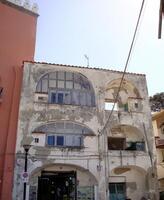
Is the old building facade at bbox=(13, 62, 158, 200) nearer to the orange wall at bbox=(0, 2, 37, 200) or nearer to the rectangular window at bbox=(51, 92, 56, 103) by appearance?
the rectangular window at bbox=(51, 92, 56, 103)

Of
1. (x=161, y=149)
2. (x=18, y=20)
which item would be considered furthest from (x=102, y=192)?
(x=18, y=20)

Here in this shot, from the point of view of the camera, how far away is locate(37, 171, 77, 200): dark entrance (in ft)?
66.2

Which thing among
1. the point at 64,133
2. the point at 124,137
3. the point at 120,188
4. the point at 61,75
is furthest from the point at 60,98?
the point at 120,188

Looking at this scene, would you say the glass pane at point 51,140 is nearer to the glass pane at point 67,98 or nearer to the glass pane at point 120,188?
the glass pane at point 67,98

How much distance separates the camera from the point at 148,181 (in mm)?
20750

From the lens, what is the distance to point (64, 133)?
67.4ft

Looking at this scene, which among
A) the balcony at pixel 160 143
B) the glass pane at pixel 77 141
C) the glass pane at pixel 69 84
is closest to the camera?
the glass pane at pixel 77 141

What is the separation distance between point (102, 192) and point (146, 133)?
6379mm

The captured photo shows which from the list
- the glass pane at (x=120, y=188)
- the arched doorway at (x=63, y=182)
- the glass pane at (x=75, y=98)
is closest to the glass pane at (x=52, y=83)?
the glass pane at (x=75, y=98)

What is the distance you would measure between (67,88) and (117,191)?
30.7ft

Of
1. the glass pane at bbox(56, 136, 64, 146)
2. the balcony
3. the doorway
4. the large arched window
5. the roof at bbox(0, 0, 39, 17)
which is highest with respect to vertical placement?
the roof at bbox(0, 0, 39, 17)

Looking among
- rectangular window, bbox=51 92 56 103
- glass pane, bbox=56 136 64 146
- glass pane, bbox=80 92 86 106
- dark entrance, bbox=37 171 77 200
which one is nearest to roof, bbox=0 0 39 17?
Result: rectangular window, bbox=51 92 56 103

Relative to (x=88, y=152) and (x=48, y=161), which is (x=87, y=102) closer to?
(x=88, y=152)

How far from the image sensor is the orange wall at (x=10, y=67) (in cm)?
1838
